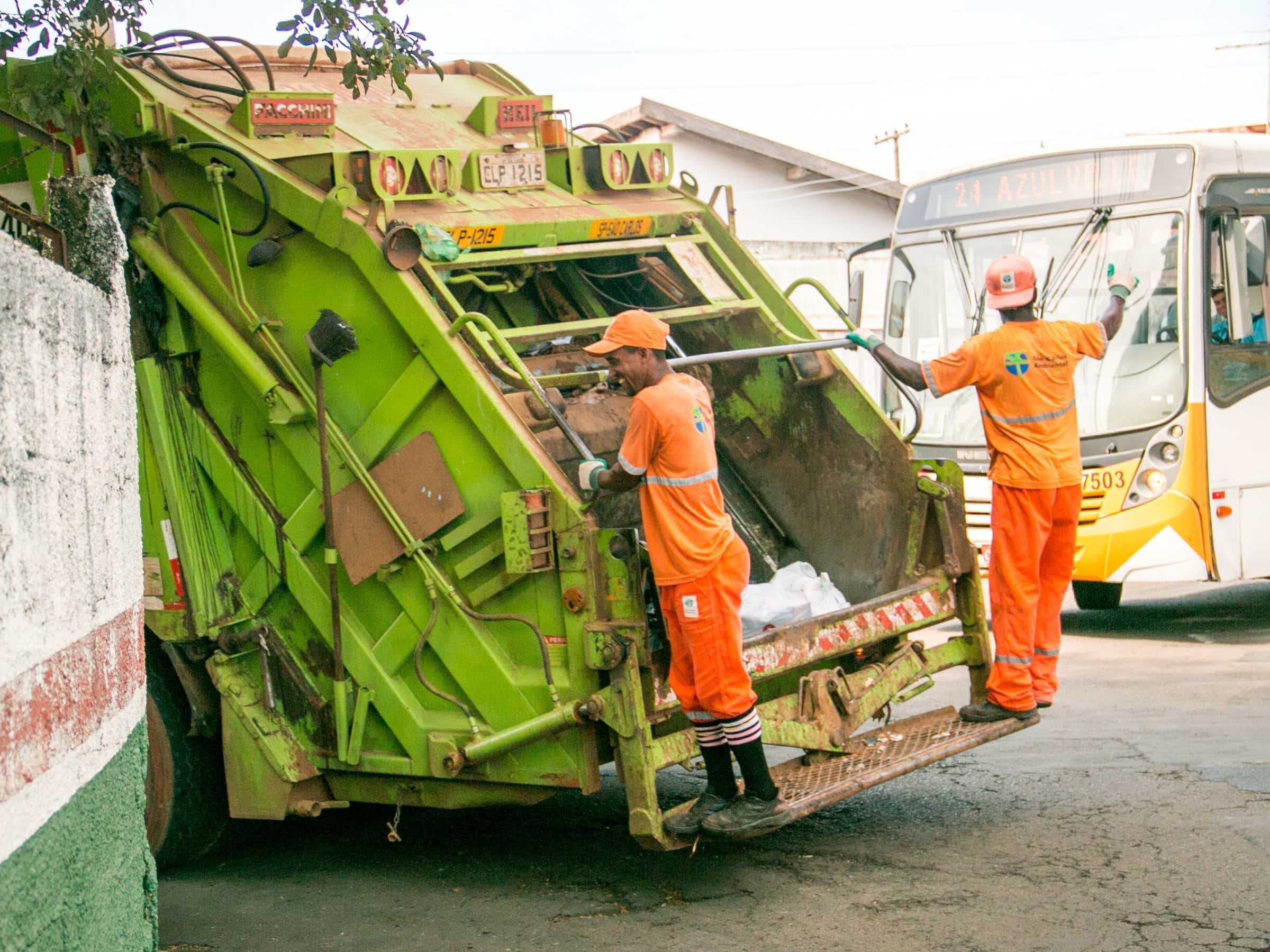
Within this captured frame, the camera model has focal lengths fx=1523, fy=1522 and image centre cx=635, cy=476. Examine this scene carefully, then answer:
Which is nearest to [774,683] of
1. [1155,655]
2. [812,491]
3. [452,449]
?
[812,491]

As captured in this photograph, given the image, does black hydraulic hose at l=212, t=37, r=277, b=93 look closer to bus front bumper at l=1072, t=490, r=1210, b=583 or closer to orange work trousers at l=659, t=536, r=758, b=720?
orange work trousers at l=659, t=536, r=758, b=720

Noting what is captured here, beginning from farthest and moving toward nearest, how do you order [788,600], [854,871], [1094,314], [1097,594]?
[1097,594] → [1094,314] → [788,600] → [854,871]

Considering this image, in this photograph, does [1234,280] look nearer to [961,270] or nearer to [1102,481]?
[1102,481]

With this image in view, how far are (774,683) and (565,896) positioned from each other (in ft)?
3.43

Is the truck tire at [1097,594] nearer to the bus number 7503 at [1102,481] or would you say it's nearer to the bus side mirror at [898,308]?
the bus number 7503 at [1102,481]

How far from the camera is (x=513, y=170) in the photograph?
216 inches

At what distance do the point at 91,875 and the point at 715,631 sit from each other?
196 cm

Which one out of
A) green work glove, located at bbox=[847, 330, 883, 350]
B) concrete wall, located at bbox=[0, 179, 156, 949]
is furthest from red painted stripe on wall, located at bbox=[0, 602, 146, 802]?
green work glove, located at bbox=[847, 330, 883, 350]

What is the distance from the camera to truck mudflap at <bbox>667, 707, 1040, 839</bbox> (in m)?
4.56

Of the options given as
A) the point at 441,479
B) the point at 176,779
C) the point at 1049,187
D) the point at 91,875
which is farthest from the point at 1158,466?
the point at 91,875

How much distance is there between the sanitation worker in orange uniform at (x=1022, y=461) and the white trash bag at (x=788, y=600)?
573 millimetres

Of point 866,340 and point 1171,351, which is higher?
point 866,340

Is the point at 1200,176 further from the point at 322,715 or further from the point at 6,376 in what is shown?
the point at 6,376

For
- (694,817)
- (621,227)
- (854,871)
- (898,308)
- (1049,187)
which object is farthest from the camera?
(898,308)
